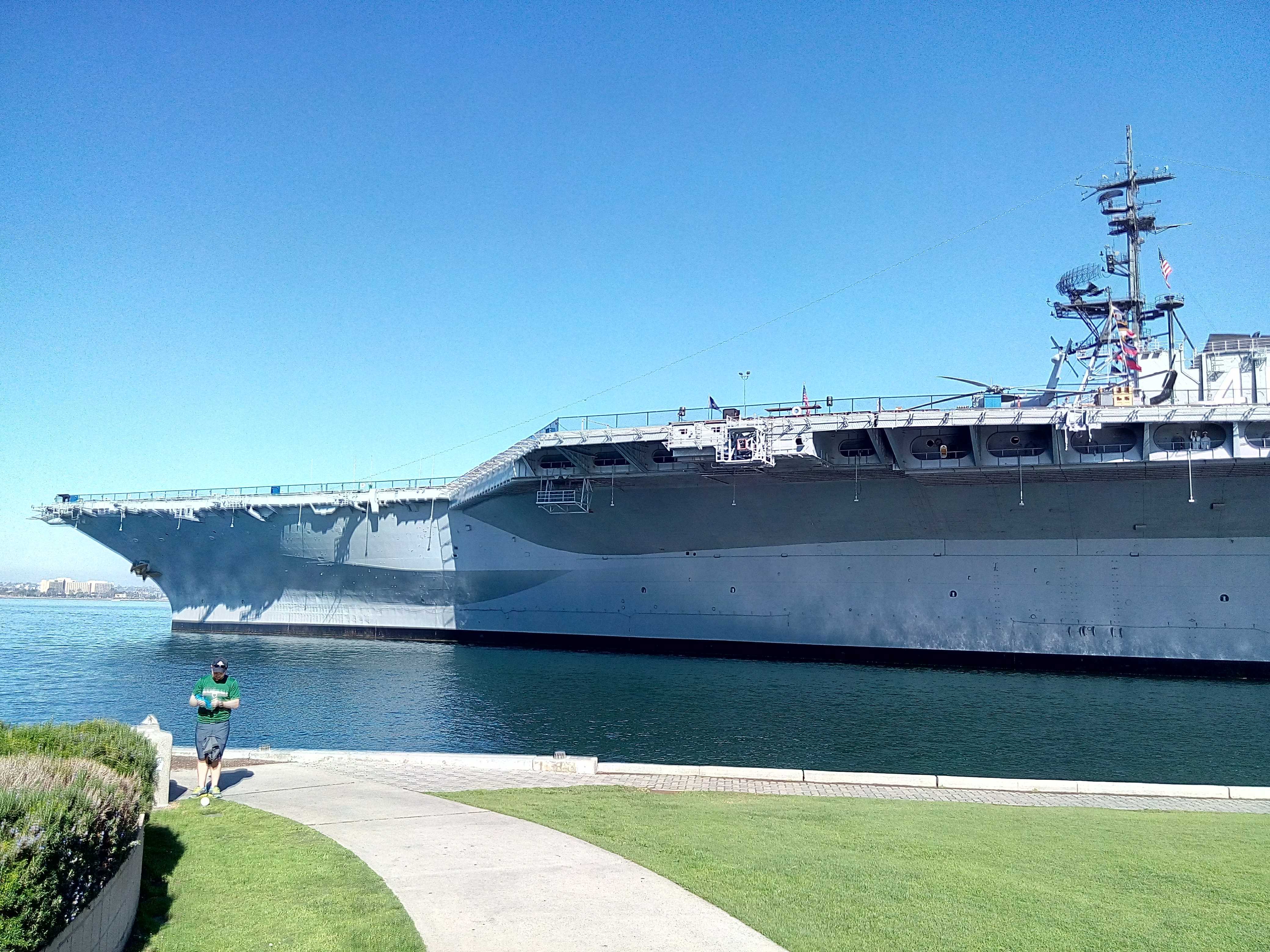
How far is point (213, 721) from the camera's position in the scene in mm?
8445

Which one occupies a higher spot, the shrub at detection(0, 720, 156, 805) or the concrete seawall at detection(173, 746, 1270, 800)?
the shrub at detection(0, 720, 156, 805)

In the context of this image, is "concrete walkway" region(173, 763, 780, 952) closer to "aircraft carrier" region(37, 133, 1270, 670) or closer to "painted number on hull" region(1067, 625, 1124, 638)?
"aircraft carrier" region(37, 133, 1270, 670)

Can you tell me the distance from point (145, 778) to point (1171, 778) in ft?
46.0

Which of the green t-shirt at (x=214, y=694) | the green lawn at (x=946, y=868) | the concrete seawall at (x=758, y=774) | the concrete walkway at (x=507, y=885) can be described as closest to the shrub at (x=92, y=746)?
the concrete walkway at (x=507, y=885)

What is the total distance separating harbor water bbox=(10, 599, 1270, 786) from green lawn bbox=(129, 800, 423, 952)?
8.57 meters

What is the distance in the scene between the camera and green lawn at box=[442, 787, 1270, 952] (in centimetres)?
455

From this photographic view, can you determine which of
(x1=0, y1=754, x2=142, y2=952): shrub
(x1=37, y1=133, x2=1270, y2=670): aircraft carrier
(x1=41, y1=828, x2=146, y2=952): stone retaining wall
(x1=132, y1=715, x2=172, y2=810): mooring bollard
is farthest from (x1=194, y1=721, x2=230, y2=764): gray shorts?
(x1=37, y1=133, x2=1270, y2=670): aircraft carrier

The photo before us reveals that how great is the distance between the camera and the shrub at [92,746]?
18.3 ft

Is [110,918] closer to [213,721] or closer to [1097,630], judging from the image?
[213,721]

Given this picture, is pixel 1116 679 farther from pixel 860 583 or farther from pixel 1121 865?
pixel 1121 865

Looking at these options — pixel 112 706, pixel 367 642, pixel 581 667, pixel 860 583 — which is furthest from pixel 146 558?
pixel 860 583

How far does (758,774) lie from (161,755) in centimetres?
651

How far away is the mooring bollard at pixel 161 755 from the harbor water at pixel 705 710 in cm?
705

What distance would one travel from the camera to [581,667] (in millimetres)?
27141
